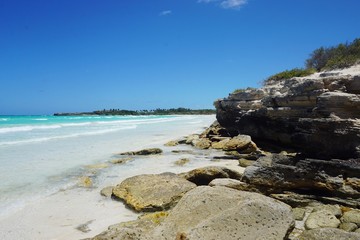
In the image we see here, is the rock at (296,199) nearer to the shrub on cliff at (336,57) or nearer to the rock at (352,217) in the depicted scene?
the rock at (352,217)

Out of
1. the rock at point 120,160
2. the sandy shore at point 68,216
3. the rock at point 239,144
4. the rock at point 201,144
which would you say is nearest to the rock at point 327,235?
the sandy shore at point 68,216

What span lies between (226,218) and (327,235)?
4.90 feet

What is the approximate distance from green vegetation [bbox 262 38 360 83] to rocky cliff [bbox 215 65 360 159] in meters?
1.83

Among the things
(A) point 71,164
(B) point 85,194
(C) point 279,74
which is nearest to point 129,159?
(A) point 71,164

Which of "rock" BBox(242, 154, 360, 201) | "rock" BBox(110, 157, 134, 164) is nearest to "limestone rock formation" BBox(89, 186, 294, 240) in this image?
"rock" BBox(242, 154, 360, 201)

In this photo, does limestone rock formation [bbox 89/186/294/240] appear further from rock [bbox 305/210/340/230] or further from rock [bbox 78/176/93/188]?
rock [bbox 78/176/93/188]

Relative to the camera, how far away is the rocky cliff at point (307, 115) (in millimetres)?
7949

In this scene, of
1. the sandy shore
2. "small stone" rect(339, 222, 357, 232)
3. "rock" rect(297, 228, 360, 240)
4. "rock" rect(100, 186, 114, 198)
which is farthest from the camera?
"rock" rect(100, 186, 114, 198)

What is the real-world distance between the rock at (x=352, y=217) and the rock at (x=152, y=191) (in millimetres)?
3030

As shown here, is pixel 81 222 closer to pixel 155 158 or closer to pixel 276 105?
pixel 155 158

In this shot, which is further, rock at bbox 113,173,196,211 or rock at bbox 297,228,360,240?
rock at bbox 113,173,196,211

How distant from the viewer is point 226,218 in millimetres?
4215

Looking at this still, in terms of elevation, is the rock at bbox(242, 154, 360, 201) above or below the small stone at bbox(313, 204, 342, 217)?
above

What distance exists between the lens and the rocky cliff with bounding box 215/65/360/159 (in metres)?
7.95
